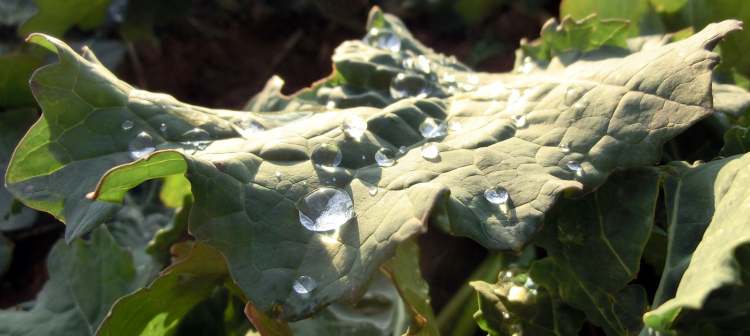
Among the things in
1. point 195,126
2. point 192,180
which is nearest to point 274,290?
point 192,180

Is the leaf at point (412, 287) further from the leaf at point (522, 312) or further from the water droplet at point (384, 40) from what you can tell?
the water droplet at point (384, 40)

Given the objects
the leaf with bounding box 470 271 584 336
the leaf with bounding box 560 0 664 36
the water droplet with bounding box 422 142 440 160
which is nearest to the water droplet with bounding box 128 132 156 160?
the water droplet with bounding box 422 142 440 160

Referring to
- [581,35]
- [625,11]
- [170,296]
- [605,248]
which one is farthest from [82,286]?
[625,11]

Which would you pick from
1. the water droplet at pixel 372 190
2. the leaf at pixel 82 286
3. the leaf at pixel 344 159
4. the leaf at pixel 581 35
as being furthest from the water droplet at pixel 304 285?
the leaf at pixel 581 35

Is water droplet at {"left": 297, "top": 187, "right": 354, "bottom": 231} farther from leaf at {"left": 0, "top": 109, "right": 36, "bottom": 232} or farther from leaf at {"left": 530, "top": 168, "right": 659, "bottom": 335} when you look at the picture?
leaf at {"left": 0, "top": 109, "right": 36, "bottom": 232}

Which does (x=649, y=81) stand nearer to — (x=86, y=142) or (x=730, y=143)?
(x=730, y=143)
